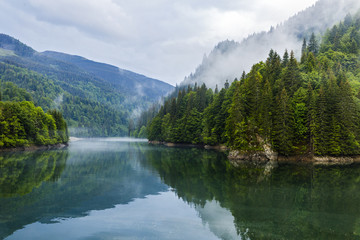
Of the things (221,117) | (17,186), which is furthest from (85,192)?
(221,117)

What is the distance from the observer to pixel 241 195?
25750 millimetres

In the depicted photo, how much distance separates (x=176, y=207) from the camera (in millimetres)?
21719

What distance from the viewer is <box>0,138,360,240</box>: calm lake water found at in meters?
15.8

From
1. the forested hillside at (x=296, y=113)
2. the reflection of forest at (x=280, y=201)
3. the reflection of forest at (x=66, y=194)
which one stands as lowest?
the reflection of forest at (x=66, y=194)

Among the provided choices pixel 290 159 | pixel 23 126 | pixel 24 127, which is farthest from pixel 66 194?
pixel 24 127

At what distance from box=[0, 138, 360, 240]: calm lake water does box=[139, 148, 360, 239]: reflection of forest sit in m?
0.06

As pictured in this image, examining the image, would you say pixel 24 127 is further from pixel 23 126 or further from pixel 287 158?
pixel 287 158

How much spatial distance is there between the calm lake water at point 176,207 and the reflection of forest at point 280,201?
62mm

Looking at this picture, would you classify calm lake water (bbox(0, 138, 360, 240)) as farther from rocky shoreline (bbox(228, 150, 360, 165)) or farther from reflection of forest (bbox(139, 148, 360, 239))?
rocky shoreline (bbox(228, 150, 360, 165))

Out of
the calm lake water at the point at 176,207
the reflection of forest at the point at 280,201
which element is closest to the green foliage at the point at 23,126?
the calm lake water at the point at 176,207

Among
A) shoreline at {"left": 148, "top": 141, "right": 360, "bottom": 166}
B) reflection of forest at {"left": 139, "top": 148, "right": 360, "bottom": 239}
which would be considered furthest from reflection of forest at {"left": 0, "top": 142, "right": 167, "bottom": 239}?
shoreline at {"left": 148, "top": 141, "right": 360, "bottom": 166}

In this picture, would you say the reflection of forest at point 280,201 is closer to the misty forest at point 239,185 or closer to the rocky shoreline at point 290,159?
the misty forest at point 239,185

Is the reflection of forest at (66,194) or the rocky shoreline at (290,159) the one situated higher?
the rocky shoreline at (290,159)

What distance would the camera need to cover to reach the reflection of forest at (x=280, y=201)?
53.5 feet
